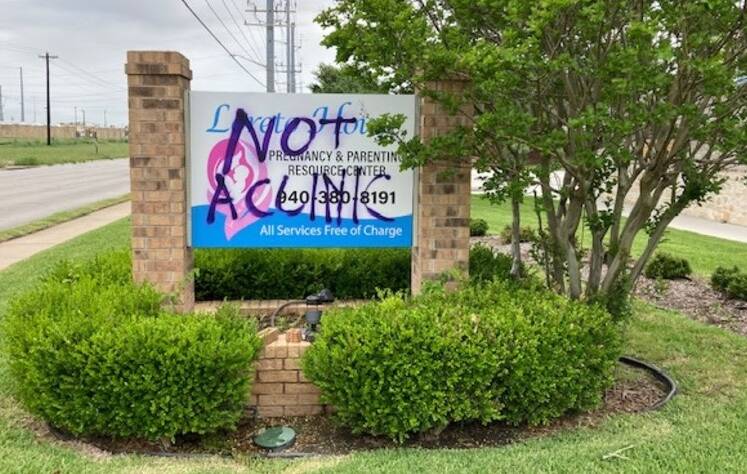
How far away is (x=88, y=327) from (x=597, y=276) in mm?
3169

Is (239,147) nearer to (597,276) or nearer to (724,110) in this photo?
(597,276)

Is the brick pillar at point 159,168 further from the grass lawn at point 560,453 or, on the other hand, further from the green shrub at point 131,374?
the grass lawn at point 560,453

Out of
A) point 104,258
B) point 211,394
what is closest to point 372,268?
point 104,258

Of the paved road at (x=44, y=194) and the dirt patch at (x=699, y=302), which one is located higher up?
the paved road at (x=44, y=194)

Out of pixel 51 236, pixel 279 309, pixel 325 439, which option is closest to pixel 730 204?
pixel 51 236

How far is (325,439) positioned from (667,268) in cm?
610

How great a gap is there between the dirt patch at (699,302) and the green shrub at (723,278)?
75 mm

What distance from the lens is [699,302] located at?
7.41 m

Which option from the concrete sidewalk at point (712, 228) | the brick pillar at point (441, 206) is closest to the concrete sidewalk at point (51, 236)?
the brick pillar at point (441, 206)

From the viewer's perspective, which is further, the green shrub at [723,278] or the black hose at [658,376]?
the green shrub at [723,278]

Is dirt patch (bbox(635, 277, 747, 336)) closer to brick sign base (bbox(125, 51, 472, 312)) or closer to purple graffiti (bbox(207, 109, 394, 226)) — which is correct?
brick sign base (bbox(125, 51, 472, 312))

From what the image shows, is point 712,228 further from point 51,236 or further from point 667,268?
point 51,236

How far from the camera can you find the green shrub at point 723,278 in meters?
7.63

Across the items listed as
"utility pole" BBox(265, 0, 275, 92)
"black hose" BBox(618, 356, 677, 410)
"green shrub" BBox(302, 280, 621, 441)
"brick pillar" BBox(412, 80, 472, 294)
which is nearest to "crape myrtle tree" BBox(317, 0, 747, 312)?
"brick pillar" BBox(412, 80, 472, 294)
